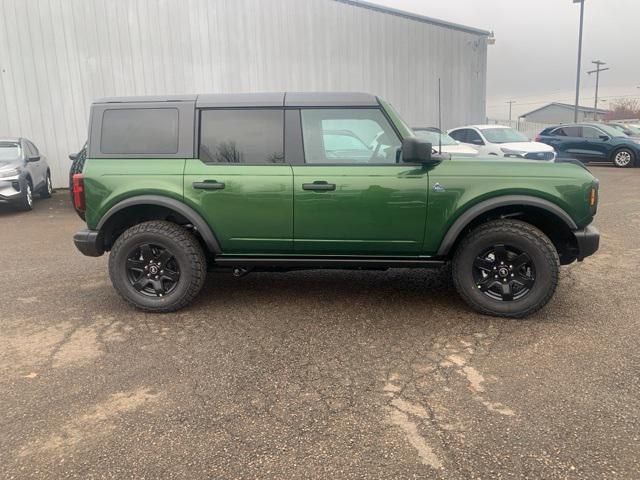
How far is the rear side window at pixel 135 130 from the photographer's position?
430 centimetres

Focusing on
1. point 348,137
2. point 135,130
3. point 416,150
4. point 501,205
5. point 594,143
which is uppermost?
point 135,130

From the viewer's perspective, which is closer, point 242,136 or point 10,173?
point 242,136

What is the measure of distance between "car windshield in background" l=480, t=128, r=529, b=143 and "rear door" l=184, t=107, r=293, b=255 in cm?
1048

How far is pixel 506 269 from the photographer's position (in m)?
4.12

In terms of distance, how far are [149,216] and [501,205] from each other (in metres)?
2.96

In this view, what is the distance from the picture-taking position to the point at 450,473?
2311 millimetres

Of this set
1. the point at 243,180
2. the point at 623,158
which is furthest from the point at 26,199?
the point at 623,158

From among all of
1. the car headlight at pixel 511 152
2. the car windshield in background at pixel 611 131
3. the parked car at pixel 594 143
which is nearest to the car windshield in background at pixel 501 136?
the car headlight at pixel 511 152

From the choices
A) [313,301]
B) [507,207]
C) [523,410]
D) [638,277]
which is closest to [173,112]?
[313,301]

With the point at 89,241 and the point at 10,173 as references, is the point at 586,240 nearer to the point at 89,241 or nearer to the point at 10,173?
the point at 89,241

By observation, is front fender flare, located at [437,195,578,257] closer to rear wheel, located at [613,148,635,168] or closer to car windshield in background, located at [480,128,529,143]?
car windshield in background, located at [480,128,529,143]

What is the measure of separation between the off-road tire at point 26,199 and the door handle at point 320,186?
8.09m

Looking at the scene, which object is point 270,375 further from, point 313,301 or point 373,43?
point 373,43

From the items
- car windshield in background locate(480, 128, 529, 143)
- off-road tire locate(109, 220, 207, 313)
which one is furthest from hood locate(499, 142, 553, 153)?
off-road tire locate(109, 220, 207, 313)
